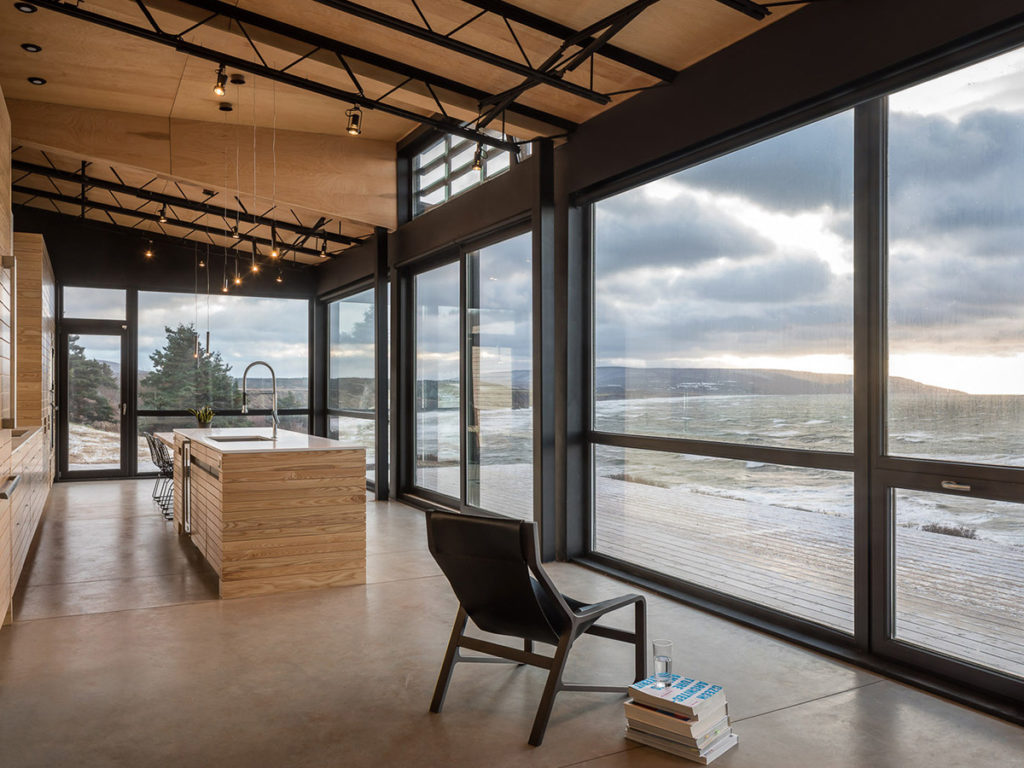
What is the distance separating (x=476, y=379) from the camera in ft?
24.7

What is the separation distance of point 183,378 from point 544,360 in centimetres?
762

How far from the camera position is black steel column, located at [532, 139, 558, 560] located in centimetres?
587

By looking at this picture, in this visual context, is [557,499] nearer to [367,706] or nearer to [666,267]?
[666,267]

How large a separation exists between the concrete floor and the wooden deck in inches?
11.5

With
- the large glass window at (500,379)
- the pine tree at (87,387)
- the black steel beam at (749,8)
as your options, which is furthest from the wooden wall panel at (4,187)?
the pine tree at (87,387)

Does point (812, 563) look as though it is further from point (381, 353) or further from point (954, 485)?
point (381, 353)

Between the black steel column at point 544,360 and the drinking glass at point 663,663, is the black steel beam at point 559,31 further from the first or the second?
the drinking glass at point 663,663

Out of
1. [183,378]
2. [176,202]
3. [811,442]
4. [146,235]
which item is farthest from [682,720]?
[146,235]

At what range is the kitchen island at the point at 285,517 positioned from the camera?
16.3ft

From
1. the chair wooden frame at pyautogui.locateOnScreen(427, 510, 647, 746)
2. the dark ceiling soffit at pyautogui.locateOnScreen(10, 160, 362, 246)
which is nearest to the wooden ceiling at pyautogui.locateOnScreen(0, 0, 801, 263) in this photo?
the dark ceiling soffit at pyautogui.locateOnScreen(10, 160, 362, 246)

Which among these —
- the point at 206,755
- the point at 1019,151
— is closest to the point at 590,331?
the point at 1019,151

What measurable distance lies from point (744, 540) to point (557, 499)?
167 cm

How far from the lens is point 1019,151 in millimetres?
A: 3197

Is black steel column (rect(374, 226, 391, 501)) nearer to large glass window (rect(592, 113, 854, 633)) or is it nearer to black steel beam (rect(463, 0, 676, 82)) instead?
large glass window (rect(592, 113, 854, 633))
